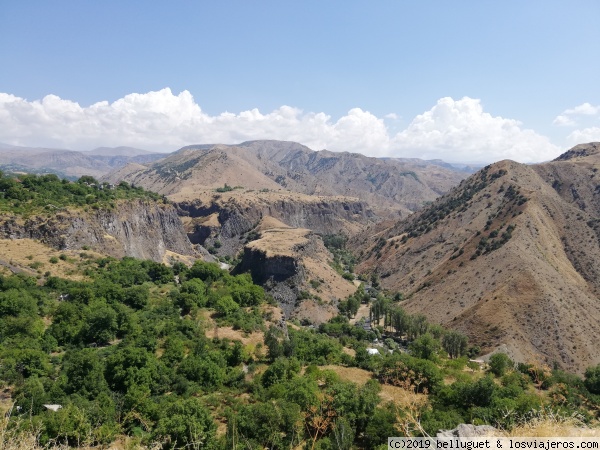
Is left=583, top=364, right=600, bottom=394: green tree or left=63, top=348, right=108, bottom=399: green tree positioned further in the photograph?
left=583, top=364, right=600, bottom=394: green tree

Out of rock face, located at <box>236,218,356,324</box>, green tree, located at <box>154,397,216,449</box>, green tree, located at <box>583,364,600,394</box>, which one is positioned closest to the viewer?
green tree, located at <box>154,397,216,449</box>

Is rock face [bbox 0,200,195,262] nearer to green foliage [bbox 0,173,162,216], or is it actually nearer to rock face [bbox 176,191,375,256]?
green foliage [bbox 0,173,162,216]

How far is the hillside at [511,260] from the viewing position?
66.6 m

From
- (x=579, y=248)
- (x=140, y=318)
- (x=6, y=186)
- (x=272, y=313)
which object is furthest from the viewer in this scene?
(x=579, y=248)

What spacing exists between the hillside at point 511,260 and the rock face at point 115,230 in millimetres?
63762

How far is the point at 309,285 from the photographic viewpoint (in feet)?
→ 297

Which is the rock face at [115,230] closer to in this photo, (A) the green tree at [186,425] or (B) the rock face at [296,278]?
(B) the rock face at [296,278]

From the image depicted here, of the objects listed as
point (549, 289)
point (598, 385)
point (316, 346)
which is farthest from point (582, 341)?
point (316, 346)

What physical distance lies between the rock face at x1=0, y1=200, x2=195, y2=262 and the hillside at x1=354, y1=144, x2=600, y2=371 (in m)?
63.8

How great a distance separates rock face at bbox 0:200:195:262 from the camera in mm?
66625

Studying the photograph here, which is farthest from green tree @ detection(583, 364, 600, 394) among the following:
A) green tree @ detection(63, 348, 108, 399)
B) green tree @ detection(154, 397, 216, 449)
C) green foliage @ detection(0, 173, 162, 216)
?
green foliage @ detection(0, 173, 162, 216)

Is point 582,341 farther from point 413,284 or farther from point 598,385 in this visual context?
point 413,284

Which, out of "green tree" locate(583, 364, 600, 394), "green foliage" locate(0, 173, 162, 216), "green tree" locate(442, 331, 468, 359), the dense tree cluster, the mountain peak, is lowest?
"green tree" locate(442, 331, 468, 359)

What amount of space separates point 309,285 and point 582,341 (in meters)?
52.8
